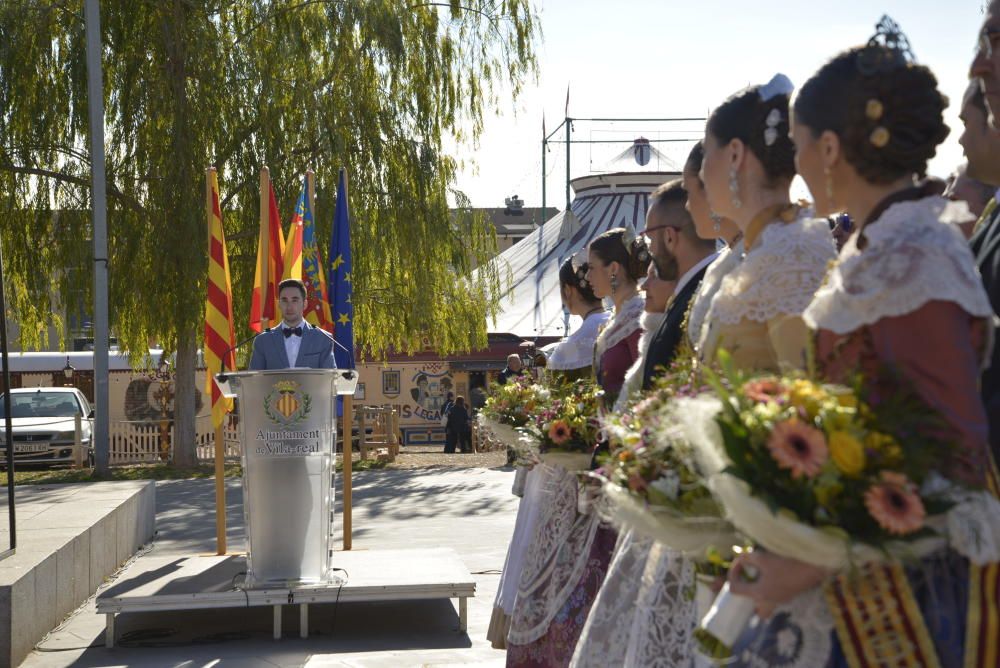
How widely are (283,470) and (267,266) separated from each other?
3016 millimetres

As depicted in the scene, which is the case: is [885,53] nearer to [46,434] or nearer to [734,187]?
[734,187]

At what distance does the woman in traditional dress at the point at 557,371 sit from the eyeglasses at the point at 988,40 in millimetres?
3014

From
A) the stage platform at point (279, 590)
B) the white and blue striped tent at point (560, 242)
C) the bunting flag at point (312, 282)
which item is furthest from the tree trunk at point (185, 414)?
the stage platform at point (279, 590)

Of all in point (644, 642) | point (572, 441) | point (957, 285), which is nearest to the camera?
point (957, 285)

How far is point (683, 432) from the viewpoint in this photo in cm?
232

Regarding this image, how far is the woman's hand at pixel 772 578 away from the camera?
7.37 ft

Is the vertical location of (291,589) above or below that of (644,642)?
below

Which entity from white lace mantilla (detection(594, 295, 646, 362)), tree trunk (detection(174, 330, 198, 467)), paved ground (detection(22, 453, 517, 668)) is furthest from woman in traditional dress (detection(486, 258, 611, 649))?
tree trunk (detection(174, 330, 198, 467))

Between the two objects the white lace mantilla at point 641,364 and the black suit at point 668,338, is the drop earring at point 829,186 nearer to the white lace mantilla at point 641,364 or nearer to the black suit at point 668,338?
the black suit at point 668,338

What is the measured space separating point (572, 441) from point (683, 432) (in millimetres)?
2781

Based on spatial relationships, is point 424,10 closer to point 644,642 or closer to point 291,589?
point 291,589

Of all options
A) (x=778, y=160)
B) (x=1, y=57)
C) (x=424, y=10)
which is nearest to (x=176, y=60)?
(x=1, y=57)

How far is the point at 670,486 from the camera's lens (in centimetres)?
254

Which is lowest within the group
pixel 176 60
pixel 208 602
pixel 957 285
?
pixel 208 602
